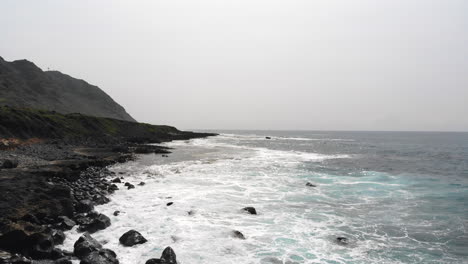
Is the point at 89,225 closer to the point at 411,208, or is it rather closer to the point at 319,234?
the point at 319,234

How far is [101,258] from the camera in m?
8.96

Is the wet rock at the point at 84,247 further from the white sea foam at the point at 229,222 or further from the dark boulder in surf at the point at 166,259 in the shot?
the dark boulder in surf at the point at 166,259

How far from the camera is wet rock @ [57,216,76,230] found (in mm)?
11555

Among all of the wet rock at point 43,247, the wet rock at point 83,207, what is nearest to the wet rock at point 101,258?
the wet rock at point 43,247

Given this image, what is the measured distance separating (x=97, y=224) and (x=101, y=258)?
351cm

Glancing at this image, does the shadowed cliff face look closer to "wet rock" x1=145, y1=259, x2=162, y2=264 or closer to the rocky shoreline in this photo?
the rocky shoreline

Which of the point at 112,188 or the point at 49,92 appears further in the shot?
the point at 49,92

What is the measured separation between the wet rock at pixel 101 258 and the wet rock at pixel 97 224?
2859mm

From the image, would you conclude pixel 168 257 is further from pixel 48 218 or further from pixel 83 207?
pixel 83 207

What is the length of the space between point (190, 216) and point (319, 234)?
6.86 m

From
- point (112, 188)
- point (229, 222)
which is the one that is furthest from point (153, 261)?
point (112, 188)

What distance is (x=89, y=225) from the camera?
11.9 meters

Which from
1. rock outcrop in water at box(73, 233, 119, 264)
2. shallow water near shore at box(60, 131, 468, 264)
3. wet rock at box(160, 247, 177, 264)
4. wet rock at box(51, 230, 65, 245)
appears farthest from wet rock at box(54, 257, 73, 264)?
wet rock at box(160, 247, 177, 264)

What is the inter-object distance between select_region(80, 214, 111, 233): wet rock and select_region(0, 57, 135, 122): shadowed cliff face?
9240 centimetres
